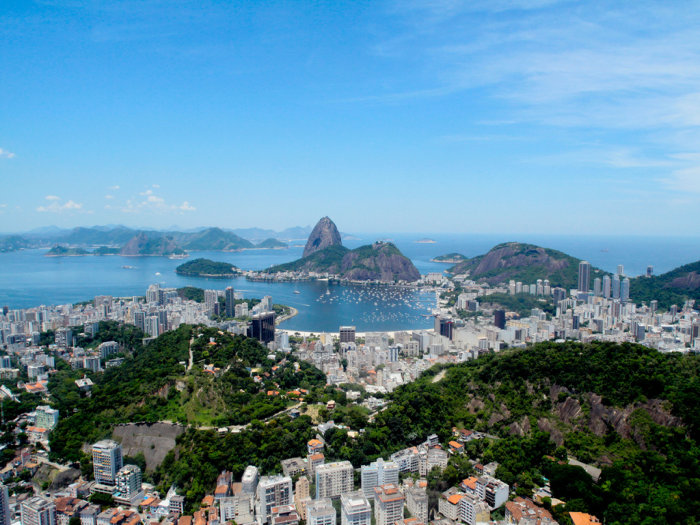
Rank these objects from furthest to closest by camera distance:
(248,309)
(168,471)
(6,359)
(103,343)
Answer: (248,309), (103,343), (6,359), (168,471)

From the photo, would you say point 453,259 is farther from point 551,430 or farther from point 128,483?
point 128,483

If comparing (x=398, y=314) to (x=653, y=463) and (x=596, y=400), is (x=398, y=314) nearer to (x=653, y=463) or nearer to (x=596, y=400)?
(x=596, y=400)

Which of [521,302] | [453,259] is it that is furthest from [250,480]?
[453,259]

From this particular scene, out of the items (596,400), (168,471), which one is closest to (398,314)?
(596,400)

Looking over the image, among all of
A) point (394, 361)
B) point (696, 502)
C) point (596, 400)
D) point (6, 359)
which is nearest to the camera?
point (696, 502)

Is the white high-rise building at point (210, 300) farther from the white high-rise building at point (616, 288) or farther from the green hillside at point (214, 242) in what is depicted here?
the green hillside at point (214, 242)

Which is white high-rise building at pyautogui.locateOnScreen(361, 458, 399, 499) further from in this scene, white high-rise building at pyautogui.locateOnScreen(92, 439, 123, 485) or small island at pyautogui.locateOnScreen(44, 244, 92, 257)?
small island at pyautogui.locateOnScreen(44, 244, 92, 257)
